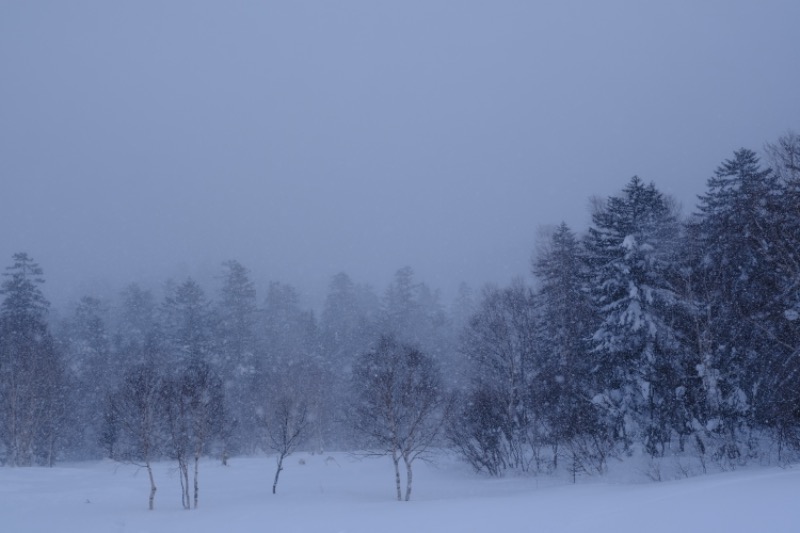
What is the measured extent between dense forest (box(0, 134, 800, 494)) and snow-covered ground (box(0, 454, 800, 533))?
2.14 metres

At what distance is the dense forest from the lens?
22609 millimetres

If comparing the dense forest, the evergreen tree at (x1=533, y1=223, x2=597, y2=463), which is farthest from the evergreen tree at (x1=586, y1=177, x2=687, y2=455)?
the evergreen tree at (x1=533, y1=223, x2=597, y2=463)

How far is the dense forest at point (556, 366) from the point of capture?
22609 mm

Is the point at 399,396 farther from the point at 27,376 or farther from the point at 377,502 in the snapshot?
the point at 27,376

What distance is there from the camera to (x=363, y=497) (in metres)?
26.3

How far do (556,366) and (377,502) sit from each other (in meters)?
15.7

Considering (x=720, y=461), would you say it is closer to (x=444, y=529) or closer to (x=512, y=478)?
(x=512, y=478)

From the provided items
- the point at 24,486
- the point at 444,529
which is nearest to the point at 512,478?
the point at 444,529

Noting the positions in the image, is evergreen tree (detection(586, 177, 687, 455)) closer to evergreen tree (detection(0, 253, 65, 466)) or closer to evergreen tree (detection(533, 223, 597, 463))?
evergreen tree (detection(533, 223, 597, 463))

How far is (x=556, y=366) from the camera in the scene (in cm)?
3378

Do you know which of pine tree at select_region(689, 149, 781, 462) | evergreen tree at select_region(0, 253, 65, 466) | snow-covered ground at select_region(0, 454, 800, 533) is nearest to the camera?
snow-covered ground at select_region(0, 454, 800, 533)

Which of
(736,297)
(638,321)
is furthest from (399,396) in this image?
(736,297)

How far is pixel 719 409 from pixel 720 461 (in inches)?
92.4

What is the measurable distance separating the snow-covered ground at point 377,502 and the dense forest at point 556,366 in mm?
2136
